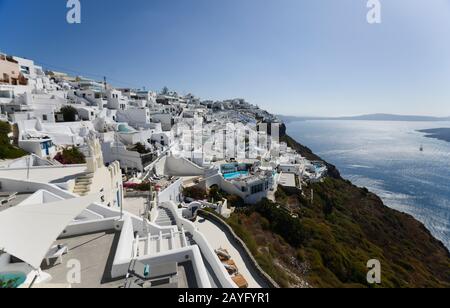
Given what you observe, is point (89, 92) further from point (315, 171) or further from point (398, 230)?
point (398, 230)

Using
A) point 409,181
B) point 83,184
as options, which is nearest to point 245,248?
point 83,184

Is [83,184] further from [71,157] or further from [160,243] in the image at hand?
[71,157]

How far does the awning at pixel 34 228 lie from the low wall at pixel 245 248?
28.9 feet

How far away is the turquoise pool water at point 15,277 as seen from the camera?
5008 millimetres

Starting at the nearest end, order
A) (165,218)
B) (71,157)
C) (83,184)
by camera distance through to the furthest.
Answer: (83,184) → (165,218) → (71,157)

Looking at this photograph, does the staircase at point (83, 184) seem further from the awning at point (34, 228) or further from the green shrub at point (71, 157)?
the green shrub at point (71, 157)

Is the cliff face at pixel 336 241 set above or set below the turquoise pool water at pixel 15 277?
below

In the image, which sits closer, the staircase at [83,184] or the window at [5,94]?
the staircase at [83,184]

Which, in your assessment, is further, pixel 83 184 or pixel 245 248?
pixel 245 248

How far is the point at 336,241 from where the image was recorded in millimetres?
23219

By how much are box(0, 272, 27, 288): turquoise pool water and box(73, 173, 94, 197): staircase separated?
5.92 meters

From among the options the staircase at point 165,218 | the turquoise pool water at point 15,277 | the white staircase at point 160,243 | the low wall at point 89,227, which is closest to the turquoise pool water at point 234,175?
the staircase at point 165,218

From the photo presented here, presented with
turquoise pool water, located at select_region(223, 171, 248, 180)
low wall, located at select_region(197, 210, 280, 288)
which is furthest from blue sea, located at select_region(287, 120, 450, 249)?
low wall, located at select_region(197, 210, 280, 288)

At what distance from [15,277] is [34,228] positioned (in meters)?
1.06
